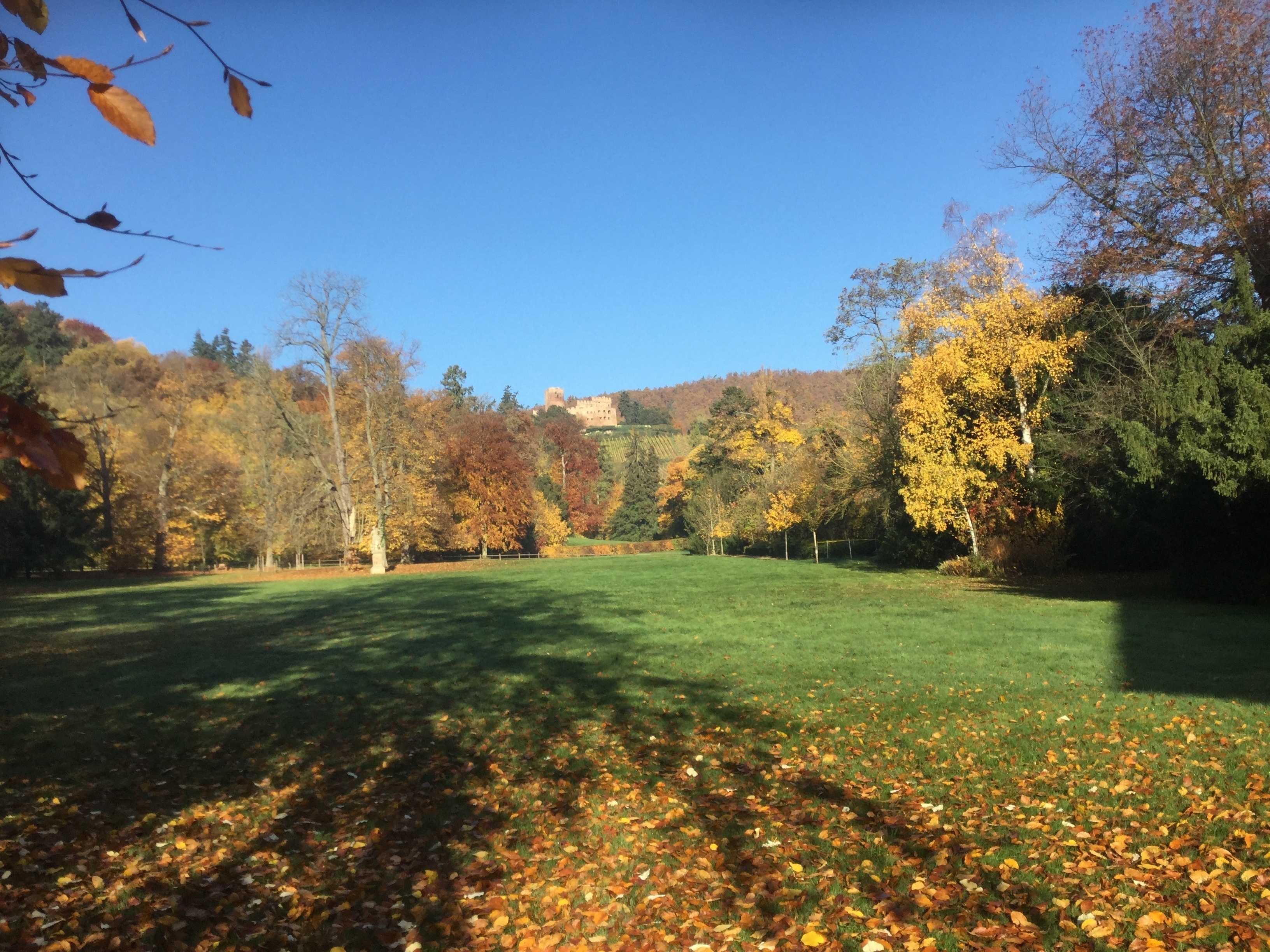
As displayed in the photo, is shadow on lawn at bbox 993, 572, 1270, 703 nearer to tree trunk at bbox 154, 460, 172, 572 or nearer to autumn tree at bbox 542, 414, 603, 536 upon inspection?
tree trunk at bbox 154, 460, 172, 572

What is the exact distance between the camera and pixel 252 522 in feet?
134

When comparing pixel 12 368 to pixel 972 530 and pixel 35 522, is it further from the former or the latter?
pixel 972 530

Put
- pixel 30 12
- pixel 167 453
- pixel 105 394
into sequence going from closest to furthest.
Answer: pixel 30 12
pixel 105 394
pixel 167 453

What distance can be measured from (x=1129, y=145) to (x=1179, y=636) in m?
13.5

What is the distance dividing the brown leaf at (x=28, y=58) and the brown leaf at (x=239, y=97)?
1.15ft

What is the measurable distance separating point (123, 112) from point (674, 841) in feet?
16.5

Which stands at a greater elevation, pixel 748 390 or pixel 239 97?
pixel 748 390

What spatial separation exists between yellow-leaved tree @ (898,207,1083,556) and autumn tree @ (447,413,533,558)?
103ft

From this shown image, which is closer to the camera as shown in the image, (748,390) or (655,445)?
(748,390)

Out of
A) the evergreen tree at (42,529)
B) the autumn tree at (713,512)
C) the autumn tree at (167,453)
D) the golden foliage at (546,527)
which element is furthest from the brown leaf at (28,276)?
the golden foliage at (546,527)

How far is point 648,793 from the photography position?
610 cm

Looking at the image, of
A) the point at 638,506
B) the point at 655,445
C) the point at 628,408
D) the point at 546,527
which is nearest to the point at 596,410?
the point at 628,408

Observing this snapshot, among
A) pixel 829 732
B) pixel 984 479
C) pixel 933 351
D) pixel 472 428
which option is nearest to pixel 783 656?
pixel 829 732

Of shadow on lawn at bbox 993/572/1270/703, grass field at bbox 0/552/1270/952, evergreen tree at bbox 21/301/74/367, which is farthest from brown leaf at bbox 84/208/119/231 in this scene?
evergreen tree at bbox 21/301/74/367
